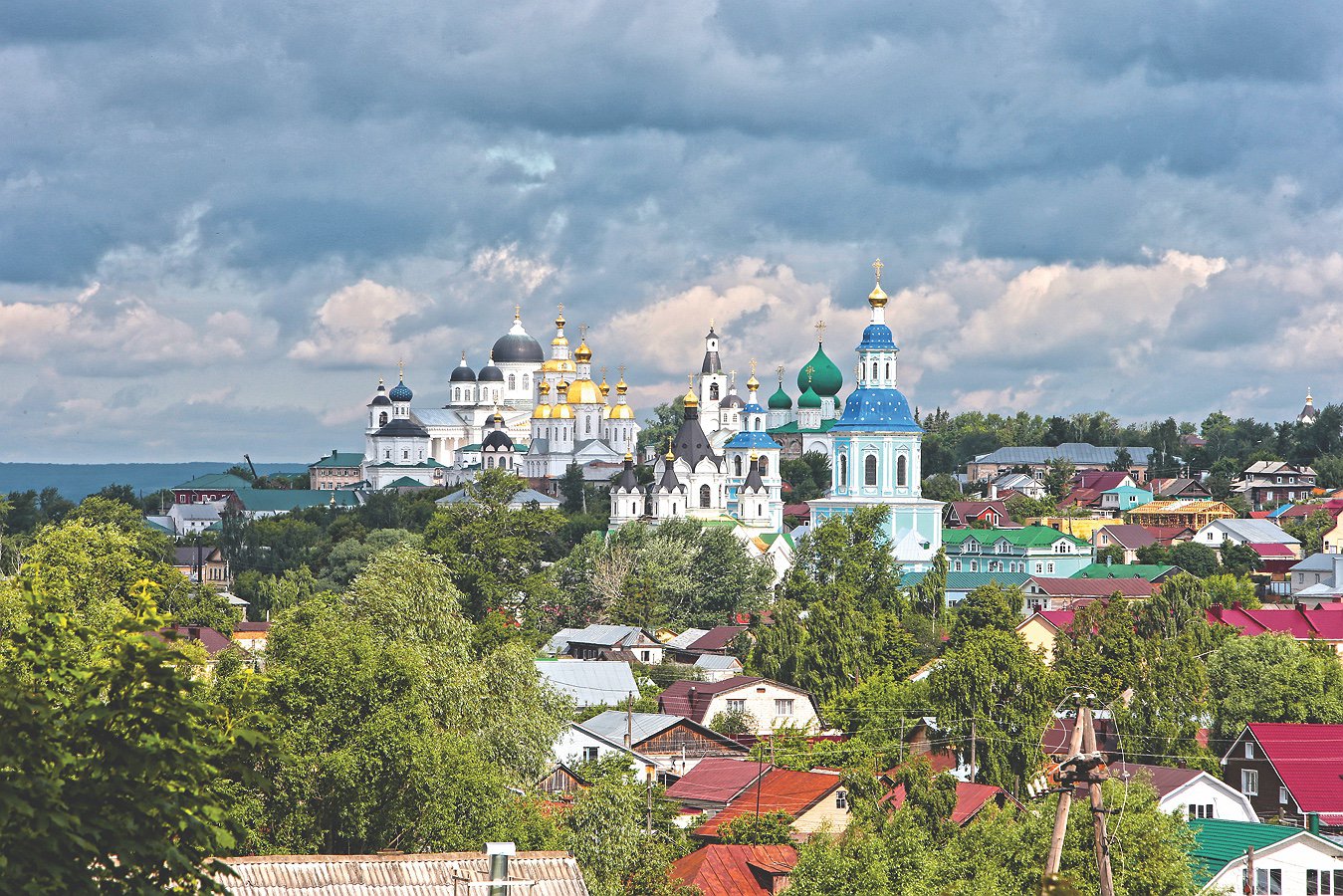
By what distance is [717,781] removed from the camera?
37594 mm

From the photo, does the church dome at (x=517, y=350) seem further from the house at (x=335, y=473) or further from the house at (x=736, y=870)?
the house at (x=736, y=870)

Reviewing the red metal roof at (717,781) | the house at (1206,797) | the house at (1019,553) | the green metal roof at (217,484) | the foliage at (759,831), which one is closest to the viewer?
the foliage at (759,831)

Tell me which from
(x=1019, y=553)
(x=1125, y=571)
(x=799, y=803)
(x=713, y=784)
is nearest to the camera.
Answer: (x=799, y=803)

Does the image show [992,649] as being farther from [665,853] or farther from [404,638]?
[665,853]

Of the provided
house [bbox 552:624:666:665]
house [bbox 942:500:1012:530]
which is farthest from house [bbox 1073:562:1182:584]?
house [bbox 552:624:666:665]

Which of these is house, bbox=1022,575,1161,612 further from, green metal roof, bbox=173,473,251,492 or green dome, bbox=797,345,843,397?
green metal roof, bbox=173,473,251,492

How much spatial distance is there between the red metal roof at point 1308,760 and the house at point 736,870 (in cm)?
1082

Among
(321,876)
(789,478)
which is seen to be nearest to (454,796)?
(321,876)

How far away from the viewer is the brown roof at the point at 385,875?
56.4 feet

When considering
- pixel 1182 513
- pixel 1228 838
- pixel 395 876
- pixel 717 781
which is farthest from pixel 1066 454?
pixel 395 876

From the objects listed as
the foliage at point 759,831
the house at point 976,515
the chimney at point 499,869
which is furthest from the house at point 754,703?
the house at point 976,515

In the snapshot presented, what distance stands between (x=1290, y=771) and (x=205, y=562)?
75529 mm

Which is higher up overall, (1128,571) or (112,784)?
(112,784)

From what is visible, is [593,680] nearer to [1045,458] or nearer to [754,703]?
[754,703]
